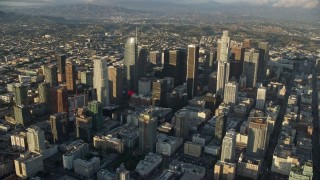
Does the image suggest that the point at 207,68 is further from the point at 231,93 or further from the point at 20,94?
the point at 20,94

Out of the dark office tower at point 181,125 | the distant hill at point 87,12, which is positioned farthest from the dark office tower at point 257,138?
the distant hill at point 87,12

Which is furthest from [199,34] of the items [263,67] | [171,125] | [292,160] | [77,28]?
[292,160]

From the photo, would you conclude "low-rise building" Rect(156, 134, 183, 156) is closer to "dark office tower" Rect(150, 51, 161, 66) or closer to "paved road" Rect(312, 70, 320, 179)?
"paved road" Rect(312, 70, 320, 179)

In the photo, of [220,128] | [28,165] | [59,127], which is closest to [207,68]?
[220,128]

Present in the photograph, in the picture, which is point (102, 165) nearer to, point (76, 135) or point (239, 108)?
point (76, 135)

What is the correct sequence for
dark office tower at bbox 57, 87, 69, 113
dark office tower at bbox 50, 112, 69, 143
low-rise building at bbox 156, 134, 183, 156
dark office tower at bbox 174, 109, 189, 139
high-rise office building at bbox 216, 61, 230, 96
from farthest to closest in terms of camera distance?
1. high-rise office building at bbox 216, 61, 230, 96
2. dark office tower at bbox 57, 87, 69, 113
3. dark office tower at bbox 174, 109, 189, 139
4. dark office tower at bbox 50, 112, 69, 143
5. low-rise building at bbox 156, 134, 183, 156

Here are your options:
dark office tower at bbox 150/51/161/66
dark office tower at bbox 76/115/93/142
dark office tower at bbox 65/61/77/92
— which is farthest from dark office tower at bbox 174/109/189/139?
dark office tower at bbox 150/51/161/66

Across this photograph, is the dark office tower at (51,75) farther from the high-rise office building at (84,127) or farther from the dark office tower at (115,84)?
the high-rise office building at (84,127)
